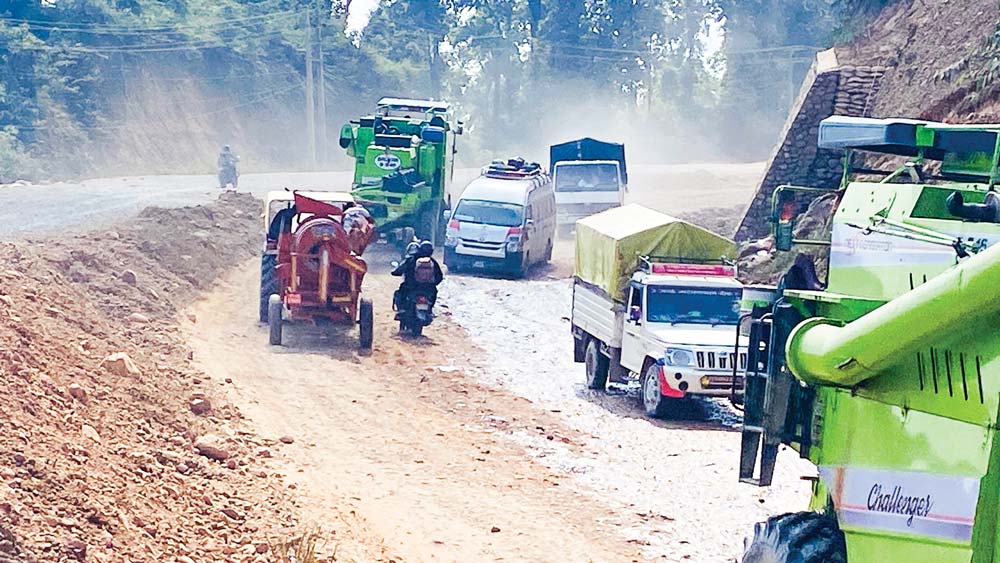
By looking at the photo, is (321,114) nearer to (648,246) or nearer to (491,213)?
(491,213)

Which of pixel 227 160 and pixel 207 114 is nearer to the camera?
pixel 227 160

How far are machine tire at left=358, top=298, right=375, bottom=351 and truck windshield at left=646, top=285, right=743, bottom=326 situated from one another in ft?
15.4

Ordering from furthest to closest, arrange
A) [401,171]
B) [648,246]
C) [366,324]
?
[401,171] → [366,324] → [648,246]

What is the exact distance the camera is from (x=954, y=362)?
17.4 ft

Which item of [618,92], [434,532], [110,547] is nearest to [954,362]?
[110,547]

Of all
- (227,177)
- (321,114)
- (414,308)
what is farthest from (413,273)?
(321,114)

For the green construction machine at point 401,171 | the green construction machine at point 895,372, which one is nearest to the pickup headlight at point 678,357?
the green construction machine at point 895,372

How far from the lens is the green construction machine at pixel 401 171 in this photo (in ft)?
101

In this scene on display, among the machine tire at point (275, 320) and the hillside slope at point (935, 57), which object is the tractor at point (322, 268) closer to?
the machine tire at point (275, 320)

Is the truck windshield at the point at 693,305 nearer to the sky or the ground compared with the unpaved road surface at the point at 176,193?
nearer to the sky

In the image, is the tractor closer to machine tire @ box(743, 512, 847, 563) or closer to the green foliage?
machine tire @ box(743, 512, 847, 563)

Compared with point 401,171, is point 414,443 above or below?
below

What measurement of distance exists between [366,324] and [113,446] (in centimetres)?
973

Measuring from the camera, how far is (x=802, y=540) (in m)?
6.73
